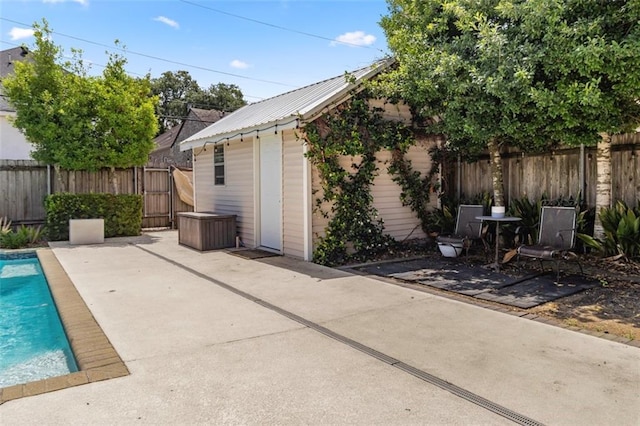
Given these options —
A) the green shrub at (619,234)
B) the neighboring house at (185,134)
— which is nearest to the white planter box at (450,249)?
the green shrub at (619,234)

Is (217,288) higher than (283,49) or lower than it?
lower

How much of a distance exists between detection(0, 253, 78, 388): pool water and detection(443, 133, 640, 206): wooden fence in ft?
24.9

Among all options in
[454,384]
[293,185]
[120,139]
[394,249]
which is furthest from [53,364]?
[120,139]

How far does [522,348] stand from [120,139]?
1089cm

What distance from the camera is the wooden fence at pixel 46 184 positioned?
37.2 ft

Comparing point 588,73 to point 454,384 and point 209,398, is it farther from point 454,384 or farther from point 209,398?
point 209,398

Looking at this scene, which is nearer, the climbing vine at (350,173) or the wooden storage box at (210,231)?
the climbing vine at (350,173)

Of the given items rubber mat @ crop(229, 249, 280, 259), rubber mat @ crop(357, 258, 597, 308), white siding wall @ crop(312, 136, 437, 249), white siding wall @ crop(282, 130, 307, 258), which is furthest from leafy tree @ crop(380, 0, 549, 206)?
rubber mat @ crop(229, 249, 280, 259)

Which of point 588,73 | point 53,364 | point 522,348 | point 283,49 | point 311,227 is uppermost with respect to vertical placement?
point 283,49

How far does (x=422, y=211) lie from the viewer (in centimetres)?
909

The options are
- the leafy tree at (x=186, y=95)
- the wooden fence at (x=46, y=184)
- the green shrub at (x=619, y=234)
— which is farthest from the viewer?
the leafy tree at (x=186, y=95)

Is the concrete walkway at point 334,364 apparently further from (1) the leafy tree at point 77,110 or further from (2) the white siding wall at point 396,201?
(1) the leafy tree at point 77,110

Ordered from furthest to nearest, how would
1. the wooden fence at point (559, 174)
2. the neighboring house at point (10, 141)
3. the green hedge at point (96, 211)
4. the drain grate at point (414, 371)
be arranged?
the neighboring house at point (10, 141)
the green hedge at point (96, 211)
the wooden fence at point (559, 174)
the drain grate at point (414, 371)

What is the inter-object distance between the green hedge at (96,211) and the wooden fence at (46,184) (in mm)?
935
